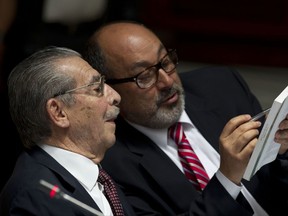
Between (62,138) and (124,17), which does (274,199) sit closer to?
(62,138)

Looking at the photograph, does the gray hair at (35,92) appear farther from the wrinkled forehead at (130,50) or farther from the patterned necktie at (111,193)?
the wrinkled forehead at (130,50)

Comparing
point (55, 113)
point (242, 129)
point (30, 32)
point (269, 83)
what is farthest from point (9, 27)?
point (269, 83)

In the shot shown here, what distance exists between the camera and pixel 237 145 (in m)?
2.09

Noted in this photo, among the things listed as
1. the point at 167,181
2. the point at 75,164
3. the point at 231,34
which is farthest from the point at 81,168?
the point at 231,34

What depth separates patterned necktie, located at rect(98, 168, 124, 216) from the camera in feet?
6.74

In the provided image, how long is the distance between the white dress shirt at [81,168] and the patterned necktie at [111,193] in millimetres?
24

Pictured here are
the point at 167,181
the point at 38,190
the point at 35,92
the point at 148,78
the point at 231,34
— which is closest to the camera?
the point at 38,190

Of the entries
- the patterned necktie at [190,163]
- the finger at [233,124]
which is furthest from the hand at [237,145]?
the patterned necktie at [190,163]

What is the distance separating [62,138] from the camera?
6.67ft

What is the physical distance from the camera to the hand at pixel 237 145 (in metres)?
2.08

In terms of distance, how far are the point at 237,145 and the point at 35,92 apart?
583mm

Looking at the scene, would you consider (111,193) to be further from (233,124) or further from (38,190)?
(233,124)

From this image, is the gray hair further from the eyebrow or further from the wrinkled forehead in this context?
the wrinkled forehead

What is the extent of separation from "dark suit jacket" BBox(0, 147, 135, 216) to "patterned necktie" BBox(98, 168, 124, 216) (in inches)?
4.0
